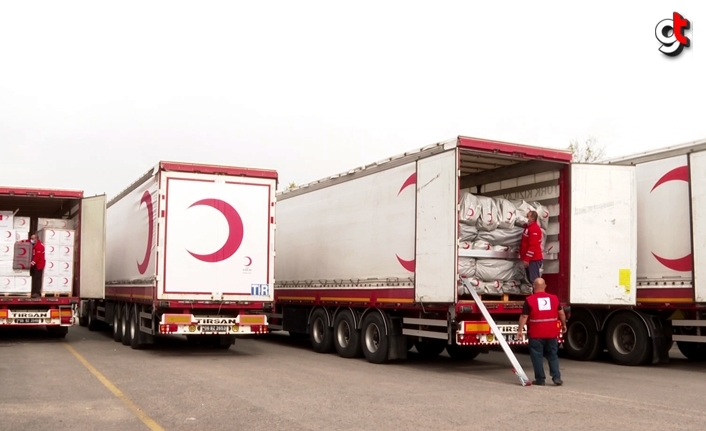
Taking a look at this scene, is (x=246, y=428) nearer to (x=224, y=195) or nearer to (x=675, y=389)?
(x=675, y=389)

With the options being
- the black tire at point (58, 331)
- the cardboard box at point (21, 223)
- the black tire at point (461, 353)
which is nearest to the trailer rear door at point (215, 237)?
the black tire at point (461, 353)

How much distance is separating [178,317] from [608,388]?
298 inches

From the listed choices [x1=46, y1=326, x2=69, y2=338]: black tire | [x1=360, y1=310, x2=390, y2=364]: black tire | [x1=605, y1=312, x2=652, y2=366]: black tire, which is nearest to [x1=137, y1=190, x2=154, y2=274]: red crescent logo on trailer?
[x1=360, y1=310, x2=390, y2=364]: black tire

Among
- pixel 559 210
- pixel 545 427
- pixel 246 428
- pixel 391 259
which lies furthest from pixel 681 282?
pixel 246 428

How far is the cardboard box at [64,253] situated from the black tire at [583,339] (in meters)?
10.9

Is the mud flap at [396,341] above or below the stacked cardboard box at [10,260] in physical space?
below

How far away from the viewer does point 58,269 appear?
701 inches

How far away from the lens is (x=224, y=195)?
15.1m

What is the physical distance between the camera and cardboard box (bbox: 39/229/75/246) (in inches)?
698

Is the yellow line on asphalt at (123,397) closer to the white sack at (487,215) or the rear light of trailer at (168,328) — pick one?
the rear light of trailer at (168,328)

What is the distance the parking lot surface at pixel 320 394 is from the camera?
8.20 metres

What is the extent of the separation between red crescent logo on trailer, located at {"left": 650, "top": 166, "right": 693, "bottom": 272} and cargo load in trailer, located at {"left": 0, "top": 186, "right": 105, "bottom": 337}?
1175cm

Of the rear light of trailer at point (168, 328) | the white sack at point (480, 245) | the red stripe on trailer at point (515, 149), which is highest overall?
the red stripe on trailer at point (515, 149)

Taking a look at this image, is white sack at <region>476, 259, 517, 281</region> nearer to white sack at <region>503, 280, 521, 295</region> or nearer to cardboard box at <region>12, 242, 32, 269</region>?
white sack at <region>503, 280, 521, 295</region>
